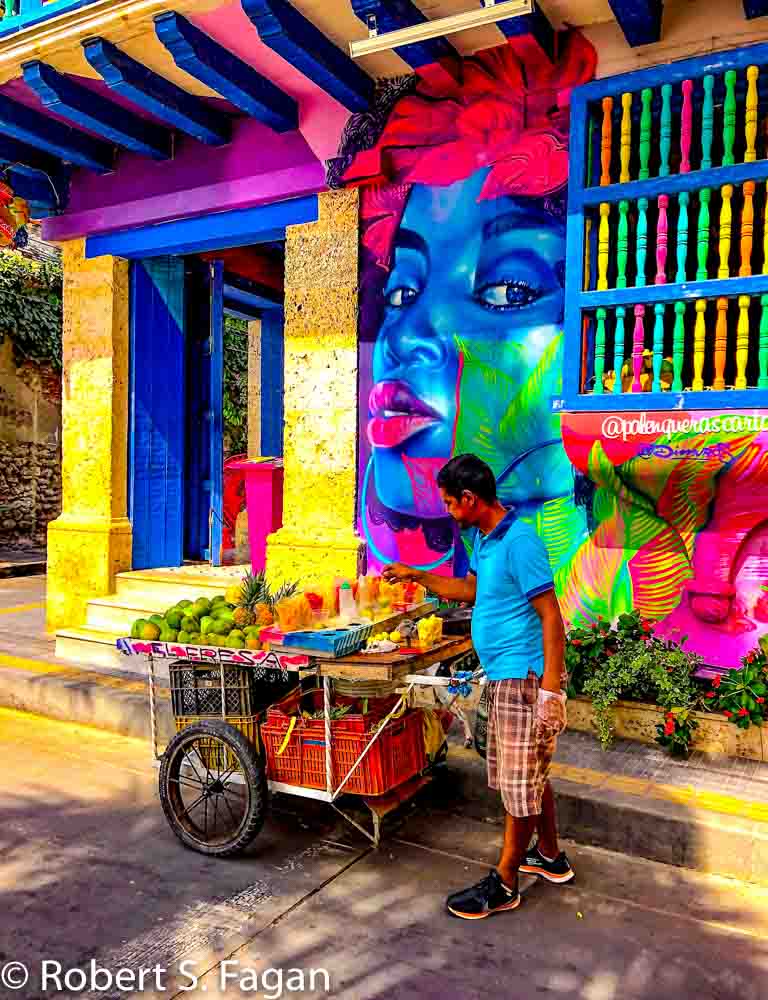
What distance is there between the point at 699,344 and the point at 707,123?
1160 millimetres

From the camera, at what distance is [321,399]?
5.92 metres

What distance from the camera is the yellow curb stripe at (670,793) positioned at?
146 inches

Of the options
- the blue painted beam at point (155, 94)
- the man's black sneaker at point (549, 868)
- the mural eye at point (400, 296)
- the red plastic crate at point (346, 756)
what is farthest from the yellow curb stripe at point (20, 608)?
the man's black sneaker at point (549, 868)

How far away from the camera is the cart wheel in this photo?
3561mm

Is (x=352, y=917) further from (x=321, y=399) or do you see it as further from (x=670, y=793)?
(x=321, y=399)

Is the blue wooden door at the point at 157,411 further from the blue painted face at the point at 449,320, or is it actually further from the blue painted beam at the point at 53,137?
the blue painted face at the point at 449,320

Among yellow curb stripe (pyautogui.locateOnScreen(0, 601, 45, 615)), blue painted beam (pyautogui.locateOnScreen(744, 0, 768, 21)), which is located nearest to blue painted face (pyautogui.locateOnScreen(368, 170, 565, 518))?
blue painted beam (pyautogui.locateOnScreen(744, 0, 768, 21))

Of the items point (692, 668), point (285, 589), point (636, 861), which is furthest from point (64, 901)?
point (692, 668)

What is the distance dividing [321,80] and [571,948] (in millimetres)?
→ 5037

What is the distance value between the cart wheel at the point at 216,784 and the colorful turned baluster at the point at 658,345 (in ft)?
9.15

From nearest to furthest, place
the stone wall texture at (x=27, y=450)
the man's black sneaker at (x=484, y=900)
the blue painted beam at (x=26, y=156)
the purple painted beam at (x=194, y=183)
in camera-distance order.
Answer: the man's black sneaker at (x=484, y=900) < the purple painted beam at (x=194, y=183) < the blue painted beam at (x=26, y=156) < the stone wall texture at (x=27, y=450)

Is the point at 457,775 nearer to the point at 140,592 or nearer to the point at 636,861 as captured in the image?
the point at 636,861

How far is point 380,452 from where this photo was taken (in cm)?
570

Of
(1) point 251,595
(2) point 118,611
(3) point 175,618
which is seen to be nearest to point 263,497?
(2) point 118,611
